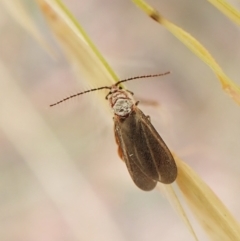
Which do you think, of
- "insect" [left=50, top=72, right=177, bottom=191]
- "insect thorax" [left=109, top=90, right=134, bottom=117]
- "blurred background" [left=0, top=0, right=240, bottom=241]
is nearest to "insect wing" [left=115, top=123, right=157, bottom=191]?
"insect" [left=50, top=72, right=177, bottom=191]

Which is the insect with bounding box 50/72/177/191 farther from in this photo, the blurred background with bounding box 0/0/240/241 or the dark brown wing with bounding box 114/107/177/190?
the blurred background with bounding box 0/0/240/241

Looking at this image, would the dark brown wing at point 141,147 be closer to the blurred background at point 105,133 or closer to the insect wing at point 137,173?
the insect wing at point 137,173

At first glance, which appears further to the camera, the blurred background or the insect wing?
the blurred background

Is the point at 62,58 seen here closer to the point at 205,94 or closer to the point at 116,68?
the point at 116,68

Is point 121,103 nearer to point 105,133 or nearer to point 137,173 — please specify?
point 137,173

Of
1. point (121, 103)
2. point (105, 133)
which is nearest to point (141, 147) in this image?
point (121, 103)

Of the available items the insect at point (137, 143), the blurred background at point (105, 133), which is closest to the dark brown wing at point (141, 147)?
the insect at point (137, 143)

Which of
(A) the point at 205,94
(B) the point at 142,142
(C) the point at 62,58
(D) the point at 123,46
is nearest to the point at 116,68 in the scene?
(D) the point at 123,46
